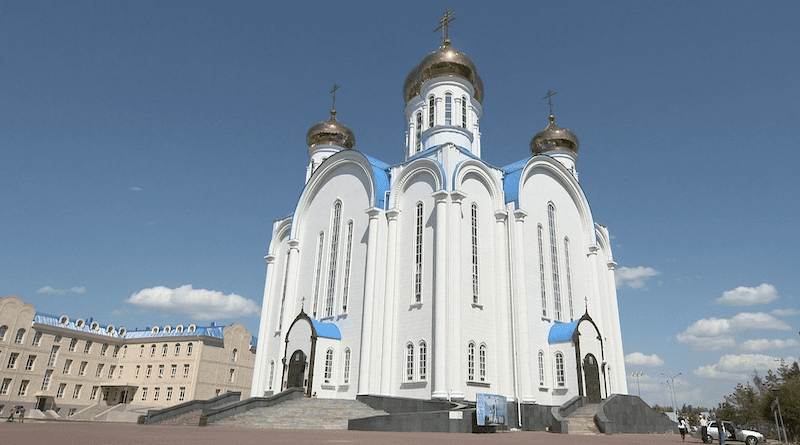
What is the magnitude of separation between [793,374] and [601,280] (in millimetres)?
29792

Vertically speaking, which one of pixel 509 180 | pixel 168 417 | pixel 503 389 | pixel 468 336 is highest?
pixel 509 180


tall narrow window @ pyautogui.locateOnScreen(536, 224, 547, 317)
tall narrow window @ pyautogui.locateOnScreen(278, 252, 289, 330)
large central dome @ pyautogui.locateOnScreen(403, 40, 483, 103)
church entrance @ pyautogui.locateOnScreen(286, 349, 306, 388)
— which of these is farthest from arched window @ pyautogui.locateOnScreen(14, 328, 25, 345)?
tall narrow window @ pyautogui.locateOnScreen(536, 224, 547, 317)

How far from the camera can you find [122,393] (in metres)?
37.3

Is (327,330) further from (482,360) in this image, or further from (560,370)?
(560,370)

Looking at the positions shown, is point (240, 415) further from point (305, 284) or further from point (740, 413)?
point (740, 413)

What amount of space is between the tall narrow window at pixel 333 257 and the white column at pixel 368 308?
7.59 feet

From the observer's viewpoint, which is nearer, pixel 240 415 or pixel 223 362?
pixel 240 415

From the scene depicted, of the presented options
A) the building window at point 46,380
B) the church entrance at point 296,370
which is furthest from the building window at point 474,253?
the building window at point 46,380

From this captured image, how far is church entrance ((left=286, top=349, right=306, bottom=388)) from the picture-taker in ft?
62.5

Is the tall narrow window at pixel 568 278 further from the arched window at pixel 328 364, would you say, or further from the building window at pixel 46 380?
the building window at pixel 46 380

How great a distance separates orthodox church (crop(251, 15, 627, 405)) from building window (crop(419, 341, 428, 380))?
0.17ft

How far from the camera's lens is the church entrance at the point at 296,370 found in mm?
19062

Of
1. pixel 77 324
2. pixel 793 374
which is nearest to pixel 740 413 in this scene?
pixel 793 374

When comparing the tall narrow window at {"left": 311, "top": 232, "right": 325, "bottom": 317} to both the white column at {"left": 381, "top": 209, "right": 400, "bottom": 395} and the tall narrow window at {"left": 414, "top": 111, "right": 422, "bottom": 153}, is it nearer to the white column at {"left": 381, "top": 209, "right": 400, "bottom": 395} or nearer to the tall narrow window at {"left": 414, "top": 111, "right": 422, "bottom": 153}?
the white column at {"left": 381, "top": 209, "right": 400, "bottom": 395}
